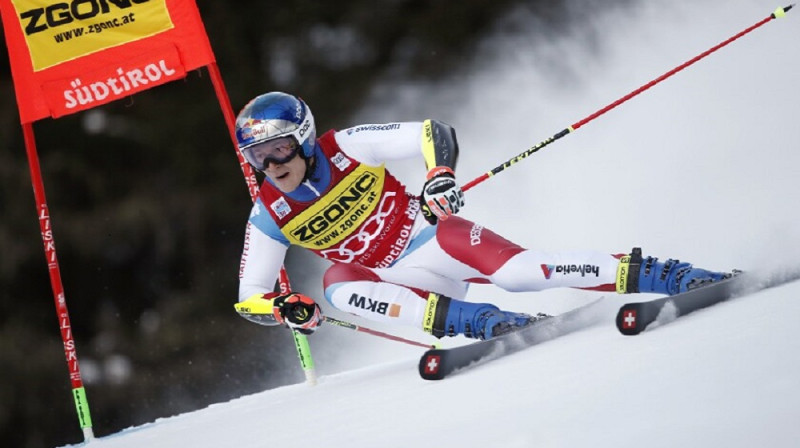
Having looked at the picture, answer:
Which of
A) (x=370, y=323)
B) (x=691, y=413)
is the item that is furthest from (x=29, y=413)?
(x=691, y=413)

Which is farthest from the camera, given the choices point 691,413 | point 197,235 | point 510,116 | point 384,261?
point 197,235

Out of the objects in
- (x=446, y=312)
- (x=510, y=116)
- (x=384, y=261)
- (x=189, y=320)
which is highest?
(x=510, y=116)

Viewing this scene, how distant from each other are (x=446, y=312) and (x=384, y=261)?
450mm

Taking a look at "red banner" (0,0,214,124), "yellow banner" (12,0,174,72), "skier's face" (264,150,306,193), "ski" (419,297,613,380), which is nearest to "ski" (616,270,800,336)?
"ski" (419,297,613,380)

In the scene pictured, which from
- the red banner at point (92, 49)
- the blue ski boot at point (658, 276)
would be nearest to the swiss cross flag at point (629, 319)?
the blue ski boot at point (658, 276)

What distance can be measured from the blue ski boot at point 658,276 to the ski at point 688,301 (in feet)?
0.32

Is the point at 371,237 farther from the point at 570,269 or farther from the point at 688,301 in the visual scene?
the point at 688,301

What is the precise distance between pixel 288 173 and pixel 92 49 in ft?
5.78

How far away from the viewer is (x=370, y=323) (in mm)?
7707

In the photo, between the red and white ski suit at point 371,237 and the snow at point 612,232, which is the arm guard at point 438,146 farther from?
the snow at point 612,232

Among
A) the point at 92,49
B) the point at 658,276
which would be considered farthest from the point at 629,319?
the point at 92,49

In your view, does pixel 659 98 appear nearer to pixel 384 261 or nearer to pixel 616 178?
pixel 616 178

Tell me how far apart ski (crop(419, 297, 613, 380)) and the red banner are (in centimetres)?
233

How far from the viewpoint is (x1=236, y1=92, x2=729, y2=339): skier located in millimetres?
4418
